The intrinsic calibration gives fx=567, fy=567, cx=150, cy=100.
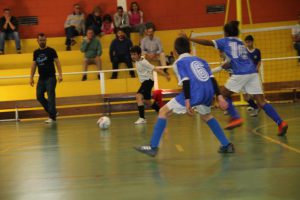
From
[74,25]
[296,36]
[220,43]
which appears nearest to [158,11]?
[74,25]

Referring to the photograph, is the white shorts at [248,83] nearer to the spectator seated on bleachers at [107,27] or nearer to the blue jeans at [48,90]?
the blue jeans at [48,90]

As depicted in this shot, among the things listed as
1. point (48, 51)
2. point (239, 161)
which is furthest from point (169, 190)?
point (48, 51)

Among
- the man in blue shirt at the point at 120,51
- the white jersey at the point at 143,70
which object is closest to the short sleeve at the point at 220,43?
the white jersey at the point at 143,70

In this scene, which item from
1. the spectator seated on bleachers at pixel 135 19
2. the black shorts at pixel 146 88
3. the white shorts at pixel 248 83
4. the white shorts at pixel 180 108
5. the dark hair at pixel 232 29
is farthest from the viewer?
the spectator seated on bleachers at pixel 135 19

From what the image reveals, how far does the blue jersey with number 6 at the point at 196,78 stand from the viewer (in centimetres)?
761

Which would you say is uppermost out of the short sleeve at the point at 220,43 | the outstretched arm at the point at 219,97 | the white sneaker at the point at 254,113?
the short sleeve at the point at 220,43

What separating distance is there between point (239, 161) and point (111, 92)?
11.5m

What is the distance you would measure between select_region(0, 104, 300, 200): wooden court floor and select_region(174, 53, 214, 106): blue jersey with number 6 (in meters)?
0.84

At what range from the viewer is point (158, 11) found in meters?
22.4

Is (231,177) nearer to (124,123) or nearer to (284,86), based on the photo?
(124,123)

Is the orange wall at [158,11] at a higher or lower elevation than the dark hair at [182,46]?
higher

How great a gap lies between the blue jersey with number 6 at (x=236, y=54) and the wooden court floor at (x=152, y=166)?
1.15 meters

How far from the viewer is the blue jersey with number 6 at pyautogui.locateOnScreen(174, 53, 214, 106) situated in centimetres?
761

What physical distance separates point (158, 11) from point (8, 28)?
19.2 feet
